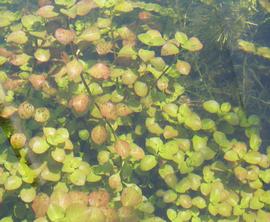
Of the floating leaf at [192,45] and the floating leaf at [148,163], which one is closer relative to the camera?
the floating leaf at [148,163]

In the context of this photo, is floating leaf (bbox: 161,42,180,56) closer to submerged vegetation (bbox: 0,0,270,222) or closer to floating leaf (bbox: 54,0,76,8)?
submerged vegetation (bbox: 0,0,270,222)

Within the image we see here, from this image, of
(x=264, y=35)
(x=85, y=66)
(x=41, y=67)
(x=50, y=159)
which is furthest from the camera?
(x=264, y=35)

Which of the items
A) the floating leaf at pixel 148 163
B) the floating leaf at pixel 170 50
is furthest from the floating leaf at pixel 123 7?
the floating leaf at pixel 148 163

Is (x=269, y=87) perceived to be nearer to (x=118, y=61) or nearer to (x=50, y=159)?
(x=118, y=61)

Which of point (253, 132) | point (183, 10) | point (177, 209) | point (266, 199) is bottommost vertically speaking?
point (177, 209)

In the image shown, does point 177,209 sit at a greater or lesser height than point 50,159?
lesser

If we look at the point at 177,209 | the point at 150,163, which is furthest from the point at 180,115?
the point at 177,209

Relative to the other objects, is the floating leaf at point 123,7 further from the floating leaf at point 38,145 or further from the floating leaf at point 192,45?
the floating leaf at point 38,145

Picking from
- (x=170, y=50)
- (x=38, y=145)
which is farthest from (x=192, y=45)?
(x=38, y=145)

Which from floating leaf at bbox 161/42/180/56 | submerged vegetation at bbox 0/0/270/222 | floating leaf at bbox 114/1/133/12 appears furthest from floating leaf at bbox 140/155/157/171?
floating leaf at bbox 114/1/133/12
